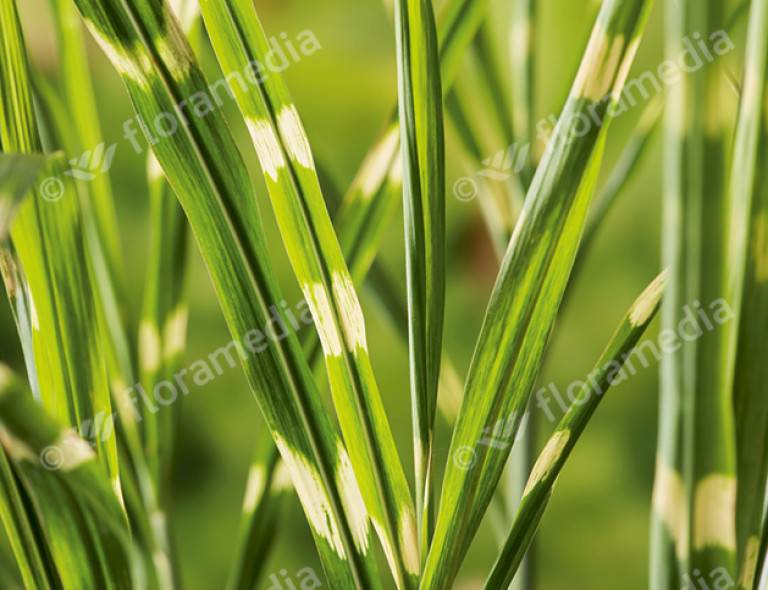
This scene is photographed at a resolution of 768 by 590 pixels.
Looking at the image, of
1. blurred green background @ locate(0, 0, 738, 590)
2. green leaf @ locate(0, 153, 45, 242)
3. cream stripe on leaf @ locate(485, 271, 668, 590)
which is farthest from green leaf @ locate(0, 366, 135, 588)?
blurred green background @ locate(0, 0, 738, 590)

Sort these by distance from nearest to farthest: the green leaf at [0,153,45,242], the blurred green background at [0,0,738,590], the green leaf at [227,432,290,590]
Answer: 1. the green leaf at [0,153,45,242]
2. the green leaf at [227,432,290,590]
3. the blurred green background at [0,0,738,590]

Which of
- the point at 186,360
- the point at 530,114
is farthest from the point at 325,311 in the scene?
the point at 186,360

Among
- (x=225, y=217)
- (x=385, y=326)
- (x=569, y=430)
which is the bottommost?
(x=569, y=430)

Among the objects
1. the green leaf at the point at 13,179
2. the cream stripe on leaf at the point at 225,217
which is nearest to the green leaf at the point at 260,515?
the cream stripe on leaf at the point at 225,217

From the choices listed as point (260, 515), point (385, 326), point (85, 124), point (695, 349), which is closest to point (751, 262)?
point (695, 349)

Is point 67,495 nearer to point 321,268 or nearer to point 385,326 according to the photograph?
point 321,268

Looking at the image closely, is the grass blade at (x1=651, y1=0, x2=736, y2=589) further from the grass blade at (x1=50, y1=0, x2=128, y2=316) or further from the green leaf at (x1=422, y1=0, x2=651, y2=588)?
the grass blade at (x1=50, y1=0, x2=128, y2=316)
